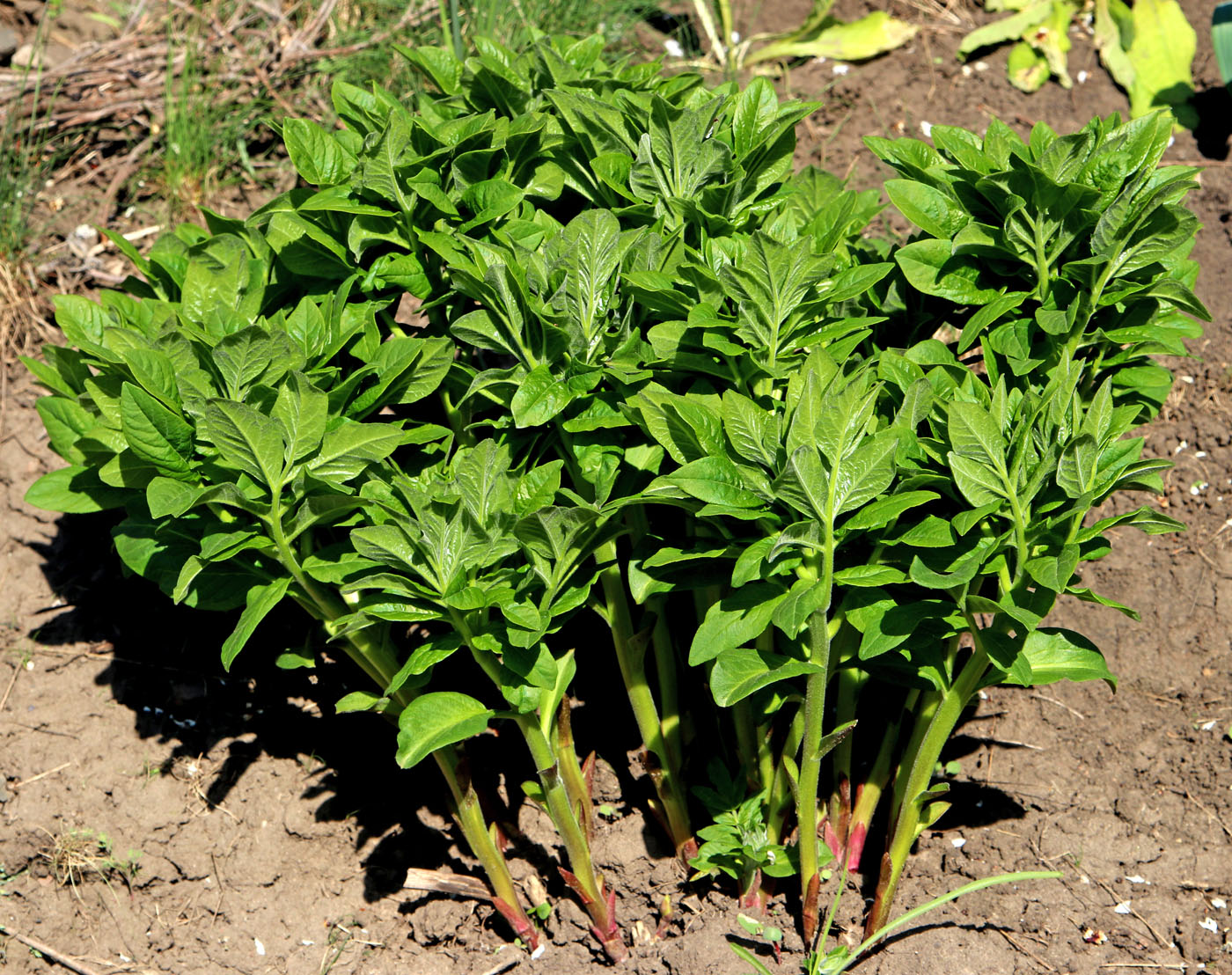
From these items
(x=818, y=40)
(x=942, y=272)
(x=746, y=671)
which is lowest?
(x=746, y=671)

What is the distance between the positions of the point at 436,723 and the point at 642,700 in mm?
529

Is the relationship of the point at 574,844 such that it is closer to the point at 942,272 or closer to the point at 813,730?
the point at 813,730

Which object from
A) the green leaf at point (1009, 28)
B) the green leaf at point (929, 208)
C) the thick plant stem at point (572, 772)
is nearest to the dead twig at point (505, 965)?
the thick plant stem at point (572, 772)

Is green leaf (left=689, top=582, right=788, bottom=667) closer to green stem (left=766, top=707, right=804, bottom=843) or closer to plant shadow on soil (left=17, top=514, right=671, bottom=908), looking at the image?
green stem (left=766, top=707, right=804, bottom=843)

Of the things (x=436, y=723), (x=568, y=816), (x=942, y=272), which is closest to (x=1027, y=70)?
(x=942, y=272)

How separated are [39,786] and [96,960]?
0.51 metres

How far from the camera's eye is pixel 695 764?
289 cm

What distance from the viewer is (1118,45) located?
15.4 ft

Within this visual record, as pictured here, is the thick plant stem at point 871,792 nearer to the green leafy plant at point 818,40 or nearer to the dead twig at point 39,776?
the dead twig at point 39,776

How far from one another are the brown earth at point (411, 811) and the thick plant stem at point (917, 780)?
15 centimetres

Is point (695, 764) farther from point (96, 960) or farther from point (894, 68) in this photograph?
point (894, 68)

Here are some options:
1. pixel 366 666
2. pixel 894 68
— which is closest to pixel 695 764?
pixel 366 666

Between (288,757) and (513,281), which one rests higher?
(513,281)

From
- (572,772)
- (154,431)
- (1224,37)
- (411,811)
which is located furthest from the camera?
(1224,37)
